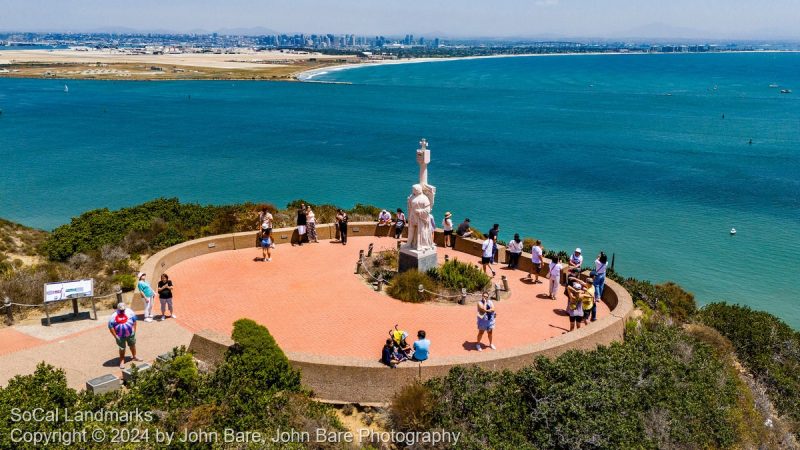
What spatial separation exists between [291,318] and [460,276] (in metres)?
4.60

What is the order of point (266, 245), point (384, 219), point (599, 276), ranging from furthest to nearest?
point (384, 219) < point (266, 245) < point (599, 276)

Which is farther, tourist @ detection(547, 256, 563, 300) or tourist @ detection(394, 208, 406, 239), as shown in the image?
tourist @ detection(394, 208, 406, 239)

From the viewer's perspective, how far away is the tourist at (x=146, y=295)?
1259 centimetres

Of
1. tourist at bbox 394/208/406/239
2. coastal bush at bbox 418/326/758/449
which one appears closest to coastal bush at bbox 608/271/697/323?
coastal bush at bbox 418/326/758/449

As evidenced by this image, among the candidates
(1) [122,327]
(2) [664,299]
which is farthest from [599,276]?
(1) [122,327]

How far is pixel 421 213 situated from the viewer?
16.0 meters

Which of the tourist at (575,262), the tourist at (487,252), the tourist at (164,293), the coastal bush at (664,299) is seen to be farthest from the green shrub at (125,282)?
the coastal bush at (664,299)

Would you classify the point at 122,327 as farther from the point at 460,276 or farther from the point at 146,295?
the point at 460,276

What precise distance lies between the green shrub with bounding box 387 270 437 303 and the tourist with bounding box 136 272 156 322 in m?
5.68

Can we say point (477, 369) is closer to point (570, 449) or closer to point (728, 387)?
point (570, 449)

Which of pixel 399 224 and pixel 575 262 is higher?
pixel 575 262

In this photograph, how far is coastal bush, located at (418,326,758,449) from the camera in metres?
9.07

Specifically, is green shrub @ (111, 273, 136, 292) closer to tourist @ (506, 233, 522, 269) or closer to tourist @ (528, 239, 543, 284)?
tourist @ (506, 233, 522, 269)

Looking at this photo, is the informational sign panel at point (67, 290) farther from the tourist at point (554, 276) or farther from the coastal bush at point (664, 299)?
the coastal bush at point (664, 299)
